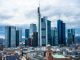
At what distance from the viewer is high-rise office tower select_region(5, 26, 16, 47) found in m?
44.2

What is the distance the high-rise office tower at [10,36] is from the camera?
44.2 metres

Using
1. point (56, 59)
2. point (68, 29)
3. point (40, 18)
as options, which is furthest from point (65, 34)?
point (56, 59)

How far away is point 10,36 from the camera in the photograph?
44.4 meters

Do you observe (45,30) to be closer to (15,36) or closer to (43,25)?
(43,25)

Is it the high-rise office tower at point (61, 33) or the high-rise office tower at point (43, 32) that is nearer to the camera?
the high-rise office tower at point (43, 32)

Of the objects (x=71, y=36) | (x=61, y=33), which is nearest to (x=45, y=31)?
(x=61, y=33)

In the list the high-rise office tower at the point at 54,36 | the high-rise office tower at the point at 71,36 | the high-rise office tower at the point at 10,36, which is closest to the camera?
the high-rise office tower at the point at 10,36

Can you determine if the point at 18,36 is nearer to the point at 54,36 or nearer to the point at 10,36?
the point at 10,36

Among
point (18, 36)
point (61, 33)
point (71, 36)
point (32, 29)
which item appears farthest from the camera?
point (71, 36)

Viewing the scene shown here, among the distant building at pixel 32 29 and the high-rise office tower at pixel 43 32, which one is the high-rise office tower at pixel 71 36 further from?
the distant building at pixel 32 29

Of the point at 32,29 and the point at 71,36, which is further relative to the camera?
the point at 71,36

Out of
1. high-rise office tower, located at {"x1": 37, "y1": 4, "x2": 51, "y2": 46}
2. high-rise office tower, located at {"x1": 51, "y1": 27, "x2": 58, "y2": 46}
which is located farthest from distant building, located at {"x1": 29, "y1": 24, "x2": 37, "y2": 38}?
high-rise office tower, located at {"x1": 51, "y1": 27, "x2": 58, "y2": 46}

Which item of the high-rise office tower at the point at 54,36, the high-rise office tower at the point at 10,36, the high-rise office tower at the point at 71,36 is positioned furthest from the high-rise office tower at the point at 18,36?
the high-rise office tower at the point at 71,36

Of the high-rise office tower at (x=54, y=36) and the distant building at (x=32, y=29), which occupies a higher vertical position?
the distant building at (x=32, y=29)
